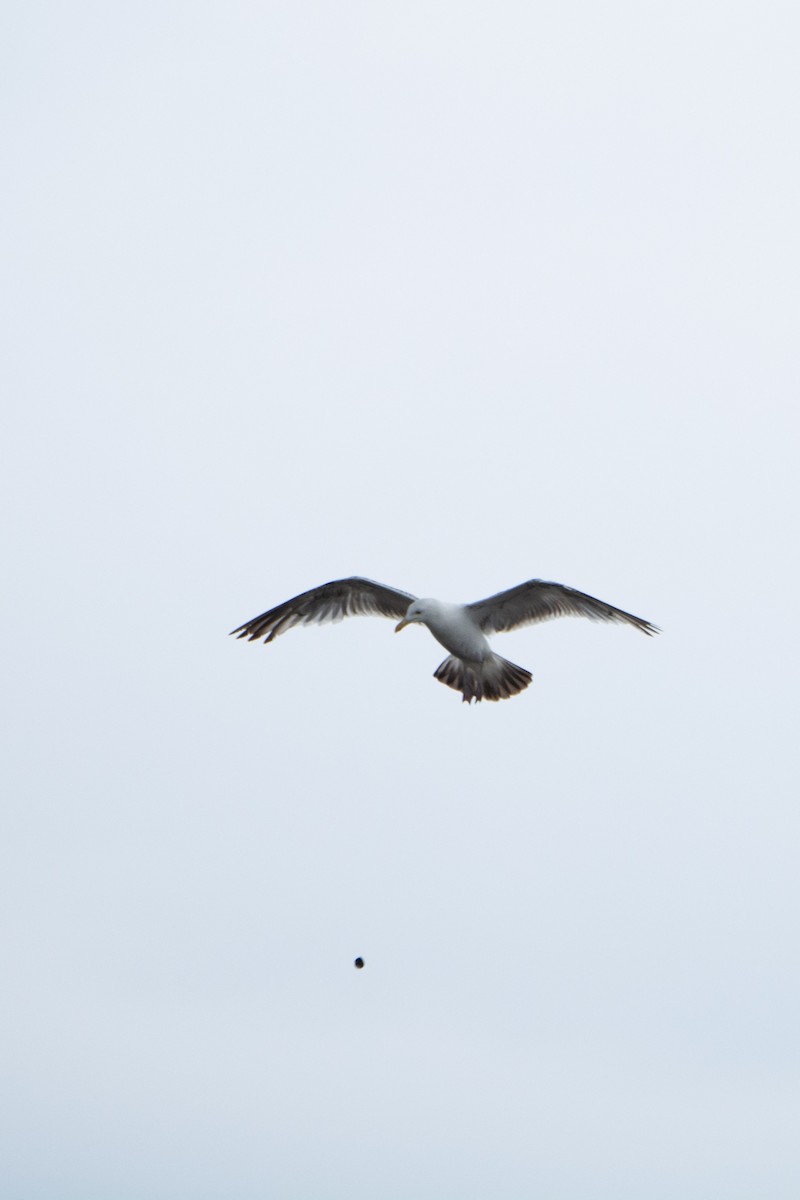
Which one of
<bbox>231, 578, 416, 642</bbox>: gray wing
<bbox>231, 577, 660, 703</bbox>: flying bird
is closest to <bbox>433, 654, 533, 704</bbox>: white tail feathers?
<bbox>231, 577, 660, 703</bbox>: flying bird

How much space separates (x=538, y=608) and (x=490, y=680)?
3.43ft

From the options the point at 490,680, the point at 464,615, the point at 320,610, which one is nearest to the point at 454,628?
the point at 464,615

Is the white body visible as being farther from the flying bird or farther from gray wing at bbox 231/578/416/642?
gray wing at bbox 231/578/416/642

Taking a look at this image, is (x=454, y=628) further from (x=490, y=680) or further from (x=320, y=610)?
(x=320, y=610)

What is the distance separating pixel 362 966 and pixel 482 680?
5.13m

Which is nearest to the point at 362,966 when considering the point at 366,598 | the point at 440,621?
the point at 440,621

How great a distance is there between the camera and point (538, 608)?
2030 cm

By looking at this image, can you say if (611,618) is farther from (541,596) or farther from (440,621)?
(440,621)

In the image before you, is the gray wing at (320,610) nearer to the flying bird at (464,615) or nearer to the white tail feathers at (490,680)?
the flying bird at (464,615)

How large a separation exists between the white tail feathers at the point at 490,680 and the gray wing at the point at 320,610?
45.0 inches

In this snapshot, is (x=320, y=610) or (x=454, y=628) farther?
(x=320, y=610)

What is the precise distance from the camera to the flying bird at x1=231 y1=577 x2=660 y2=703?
1952 cm

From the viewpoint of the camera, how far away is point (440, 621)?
19.4 m

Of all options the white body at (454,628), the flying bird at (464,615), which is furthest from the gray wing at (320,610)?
the white body at (454,628)
